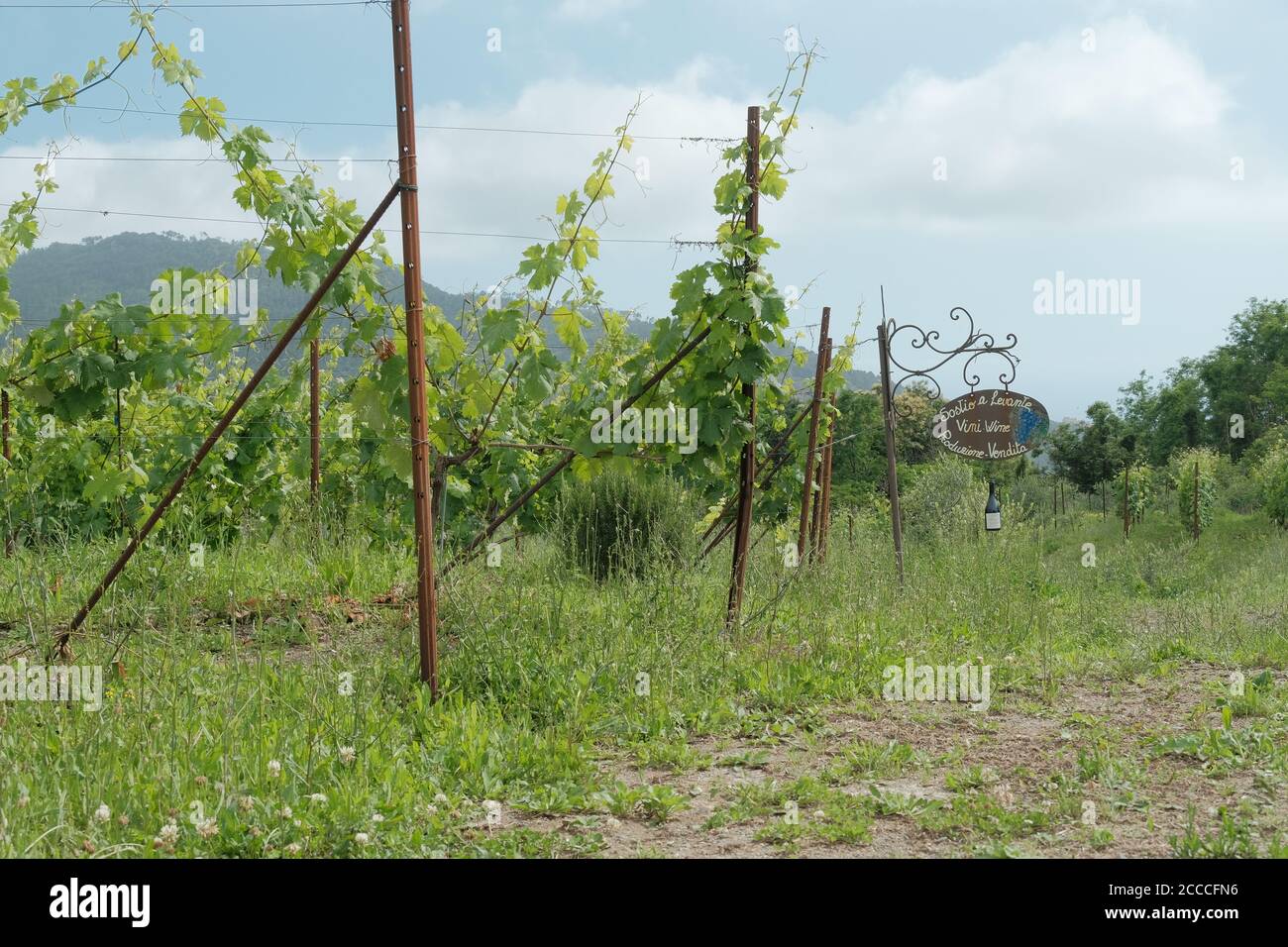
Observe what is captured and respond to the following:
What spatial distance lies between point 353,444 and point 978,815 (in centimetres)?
782

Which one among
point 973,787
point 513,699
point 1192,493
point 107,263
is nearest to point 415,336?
point 513,699

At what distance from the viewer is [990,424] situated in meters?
8.24

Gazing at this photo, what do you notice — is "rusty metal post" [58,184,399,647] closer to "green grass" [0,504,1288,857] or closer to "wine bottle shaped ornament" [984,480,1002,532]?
"green grass" [0,504,1288,857]

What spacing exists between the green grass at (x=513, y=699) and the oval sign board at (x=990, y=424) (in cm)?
99

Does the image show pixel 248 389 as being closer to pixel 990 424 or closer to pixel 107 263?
pixel 990 424

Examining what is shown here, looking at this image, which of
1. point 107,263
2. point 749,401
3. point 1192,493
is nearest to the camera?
point 749,401

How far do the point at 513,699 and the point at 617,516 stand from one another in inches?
117

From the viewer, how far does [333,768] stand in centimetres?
362

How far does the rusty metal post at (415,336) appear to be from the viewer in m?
4.43

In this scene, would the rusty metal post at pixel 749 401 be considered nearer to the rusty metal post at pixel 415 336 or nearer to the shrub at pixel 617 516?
the shrub at pixel 617 516

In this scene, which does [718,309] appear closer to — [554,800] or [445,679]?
[445,679]

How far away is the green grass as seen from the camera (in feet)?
10.9
